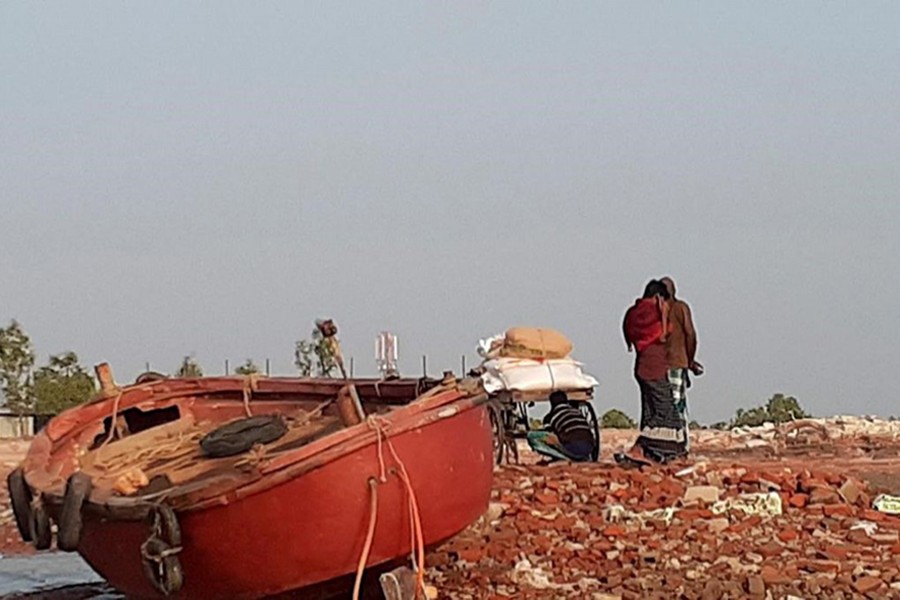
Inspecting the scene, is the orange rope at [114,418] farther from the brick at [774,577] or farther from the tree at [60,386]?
the tree at [60,386]

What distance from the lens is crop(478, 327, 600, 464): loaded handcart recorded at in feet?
36.8

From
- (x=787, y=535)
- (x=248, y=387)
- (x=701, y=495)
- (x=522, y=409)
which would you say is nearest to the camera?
(x=787, y=535)

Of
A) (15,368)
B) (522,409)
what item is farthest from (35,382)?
(522,409)

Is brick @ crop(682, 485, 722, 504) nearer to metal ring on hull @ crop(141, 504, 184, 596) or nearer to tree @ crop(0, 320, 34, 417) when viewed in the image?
metal ring on hull @ crop(141, 504, 184, 596)

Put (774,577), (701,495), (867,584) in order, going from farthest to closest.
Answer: (701,495), (774,577), (867,584)

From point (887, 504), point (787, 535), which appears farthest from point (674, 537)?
point (887, 504)

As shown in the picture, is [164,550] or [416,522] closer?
[164,550]

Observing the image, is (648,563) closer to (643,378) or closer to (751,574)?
(751,574)

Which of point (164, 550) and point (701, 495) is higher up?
point (164, 550)

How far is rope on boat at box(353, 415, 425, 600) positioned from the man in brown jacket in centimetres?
488

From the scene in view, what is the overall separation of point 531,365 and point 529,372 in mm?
75

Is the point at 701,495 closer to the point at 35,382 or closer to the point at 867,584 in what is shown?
the point at 867,584

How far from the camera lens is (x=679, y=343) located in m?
11.1

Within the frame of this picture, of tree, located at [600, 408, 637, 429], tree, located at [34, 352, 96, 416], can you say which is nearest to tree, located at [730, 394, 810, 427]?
tree, located at [600, 408, 637, 429]
